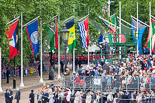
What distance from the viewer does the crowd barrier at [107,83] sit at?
38.8 metres

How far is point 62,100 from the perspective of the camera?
A: 37781 millimetres

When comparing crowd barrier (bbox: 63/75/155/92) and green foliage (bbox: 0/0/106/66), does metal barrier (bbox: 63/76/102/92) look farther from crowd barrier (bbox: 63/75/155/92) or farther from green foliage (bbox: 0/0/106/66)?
green foliage (bbox: 0/0/106/66)

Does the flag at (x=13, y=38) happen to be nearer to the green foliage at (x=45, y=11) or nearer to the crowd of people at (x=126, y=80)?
the green foliage at (x=45, y=11)

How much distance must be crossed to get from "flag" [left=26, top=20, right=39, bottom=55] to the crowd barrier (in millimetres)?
10125

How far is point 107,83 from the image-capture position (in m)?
40.0

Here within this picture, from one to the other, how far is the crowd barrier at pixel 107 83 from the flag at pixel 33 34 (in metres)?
10.1

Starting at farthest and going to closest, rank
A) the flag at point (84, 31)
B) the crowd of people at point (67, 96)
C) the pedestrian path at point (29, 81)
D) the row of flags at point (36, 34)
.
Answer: the flag at point (84, 31) < the pedestrian path at point (29, 81) < the row of flags at point (36, 34) < the crowd of people at point (67, 96)

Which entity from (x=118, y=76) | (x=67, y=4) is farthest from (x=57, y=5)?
(x=118, y=76)

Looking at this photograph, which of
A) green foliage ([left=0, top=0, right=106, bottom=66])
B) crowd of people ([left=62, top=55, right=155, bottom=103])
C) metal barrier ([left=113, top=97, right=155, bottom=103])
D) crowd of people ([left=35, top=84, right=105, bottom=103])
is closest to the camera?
metal barrier ([left=113, top=97, right=155, bottom=103])

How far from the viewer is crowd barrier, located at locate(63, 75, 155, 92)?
3878cm

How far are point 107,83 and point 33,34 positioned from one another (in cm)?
1331

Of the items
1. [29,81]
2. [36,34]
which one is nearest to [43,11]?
[36,34]

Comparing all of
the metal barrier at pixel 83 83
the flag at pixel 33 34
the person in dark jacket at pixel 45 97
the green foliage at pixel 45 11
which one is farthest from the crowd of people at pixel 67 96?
the flag at pixel 33 34

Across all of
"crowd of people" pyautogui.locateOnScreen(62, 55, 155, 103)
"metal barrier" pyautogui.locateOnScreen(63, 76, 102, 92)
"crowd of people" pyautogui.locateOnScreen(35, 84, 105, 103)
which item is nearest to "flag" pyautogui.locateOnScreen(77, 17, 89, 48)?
"crowd of people" pyautogui.locateOnScreen(62, 55, 155, 103)
